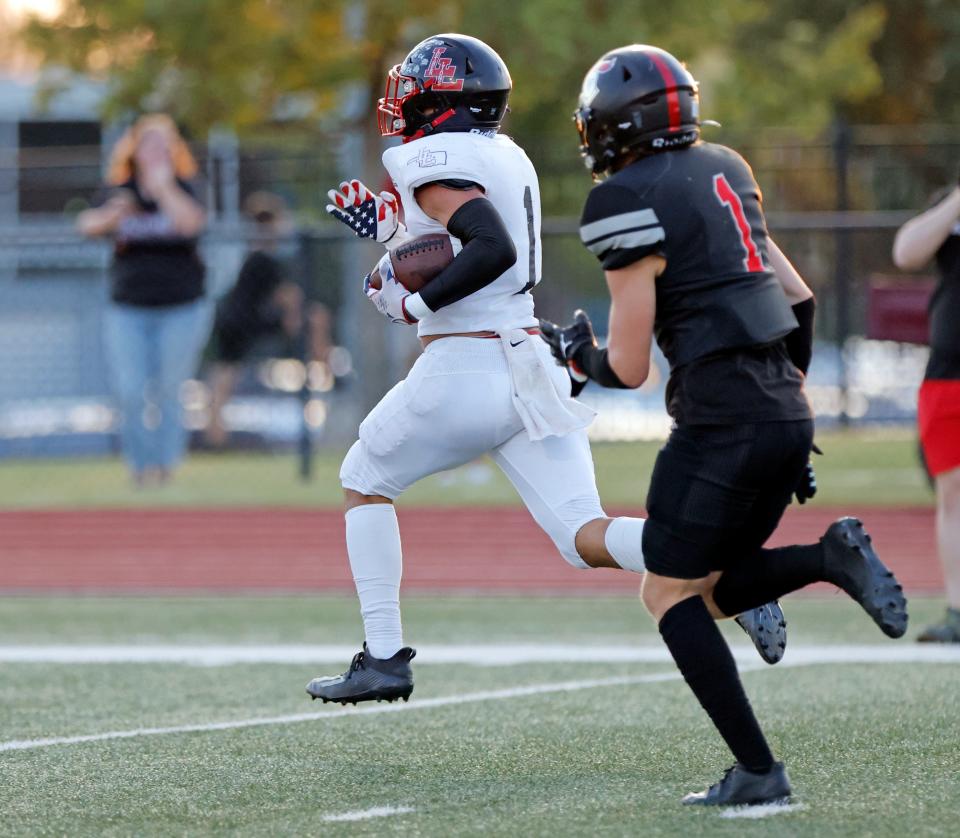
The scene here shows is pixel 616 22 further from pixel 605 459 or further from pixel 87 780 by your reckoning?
pixel 87 780

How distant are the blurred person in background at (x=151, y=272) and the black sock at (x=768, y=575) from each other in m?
8.67

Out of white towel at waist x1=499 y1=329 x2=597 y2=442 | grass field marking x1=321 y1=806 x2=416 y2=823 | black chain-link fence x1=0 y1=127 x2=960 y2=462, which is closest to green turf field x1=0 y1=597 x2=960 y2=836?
grass field marking x1=321 y1=806 x2=416 y2=823

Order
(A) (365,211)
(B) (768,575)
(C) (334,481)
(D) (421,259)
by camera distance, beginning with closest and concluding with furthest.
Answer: (B) (768,575) → (D) (421,259) → (A) (365,211) → (C) (334,481)

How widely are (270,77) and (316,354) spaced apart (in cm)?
485

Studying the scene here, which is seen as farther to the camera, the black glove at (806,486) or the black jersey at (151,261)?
the black jersey at (151,261)

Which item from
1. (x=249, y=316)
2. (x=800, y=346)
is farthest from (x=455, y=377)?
(x=249, y=316)

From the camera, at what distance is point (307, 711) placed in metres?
5.82

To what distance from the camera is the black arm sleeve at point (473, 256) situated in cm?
483

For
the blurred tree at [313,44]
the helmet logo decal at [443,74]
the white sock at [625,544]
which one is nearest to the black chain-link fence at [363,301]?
the blurred tree at [313,44]

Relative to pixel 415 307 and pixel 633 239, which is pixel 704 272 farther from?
pixel 415 307

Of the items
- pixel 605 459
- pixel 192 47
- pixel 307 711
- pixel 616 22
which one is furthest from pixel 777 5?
pixel 307 711

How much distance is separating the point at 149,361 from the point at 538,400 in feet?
27.3

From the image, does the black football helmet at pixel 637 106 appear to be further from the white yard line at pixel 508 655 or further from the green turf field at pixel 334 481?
the green turf field at pixel 334 481

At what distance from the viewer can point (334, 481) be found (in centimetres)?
1391
